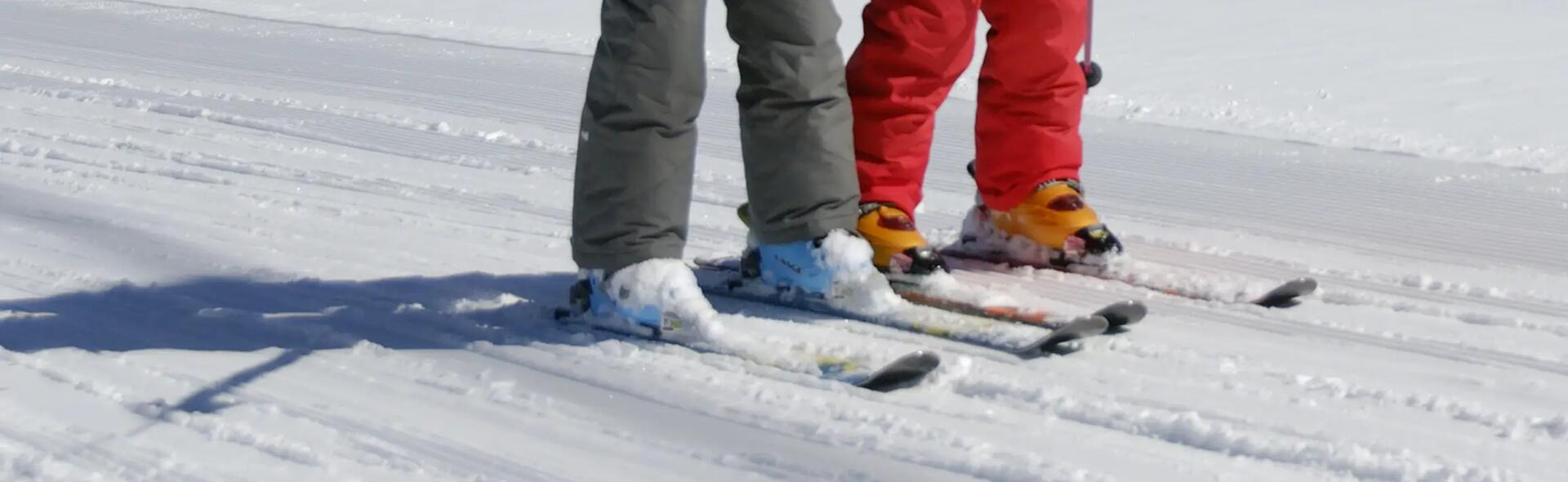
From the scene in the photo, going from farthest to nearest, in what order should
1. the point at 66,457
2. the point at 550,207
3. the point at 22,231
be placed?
the point at 550,207 → the point at 22,231 → the point at 66,457

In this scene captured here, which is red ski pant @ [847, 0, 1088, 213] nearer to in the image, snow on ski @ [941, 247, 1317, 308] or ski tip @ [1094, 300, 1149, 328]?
snow on ski @ [941, 247, 1317, 308]

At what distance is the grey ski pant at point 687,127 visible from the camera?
253 cm

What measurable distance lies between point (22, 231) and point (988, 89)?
6.44ft

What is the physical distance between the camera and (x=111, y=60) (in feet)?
20.4

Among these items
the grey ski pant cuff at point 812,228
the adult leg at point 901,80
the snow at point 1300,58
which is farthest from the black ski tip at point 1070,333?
the snow at point 1300,58

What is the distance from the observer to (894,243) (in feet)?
9.75

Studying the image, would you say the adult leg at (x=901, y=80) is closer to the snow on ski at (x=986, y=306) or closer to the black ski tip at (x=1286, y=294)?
the snow on ski at (x=986, y=306)

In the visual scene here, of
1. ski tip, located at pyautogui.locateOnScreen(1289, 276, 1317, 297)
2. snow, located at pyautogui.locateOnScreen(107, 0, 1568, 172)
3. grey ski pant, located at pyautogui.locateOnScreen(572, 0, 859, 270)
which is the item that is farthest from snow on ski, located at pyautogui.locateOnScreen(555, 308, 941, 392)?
snow, located at pyautogui.locateOnScreen(107, 0, 1568, 172)

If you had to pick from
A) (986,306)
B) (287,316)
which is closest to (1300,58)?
(986,306)

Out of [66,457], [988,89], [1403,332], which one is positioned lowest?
[66,457]

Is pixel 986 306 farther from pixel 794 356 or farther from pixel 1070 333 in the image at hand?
pixel 794 356

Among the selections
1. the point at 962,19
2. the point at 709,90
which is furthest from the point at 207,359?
the point at 709,90

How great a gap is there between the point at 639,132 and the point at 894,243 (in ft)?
1.98

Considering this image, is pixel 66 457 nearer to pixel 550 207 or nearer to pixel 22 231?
pixel 22 231
